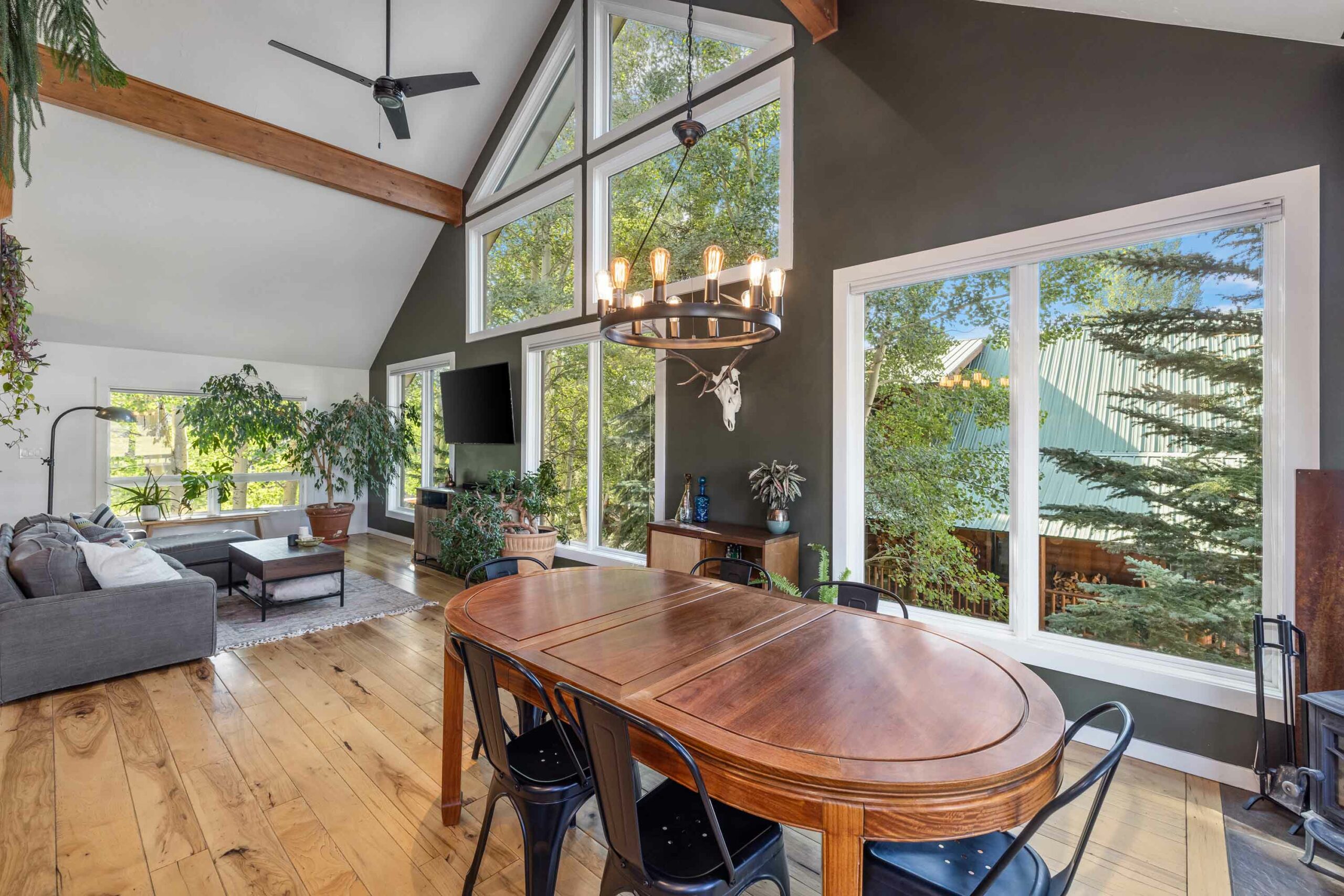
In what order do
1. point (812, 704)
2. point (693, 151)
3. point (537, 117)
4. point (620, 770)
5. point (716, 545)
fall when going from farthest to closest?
1. point (537, 117)
2. point (693, 151)
3. point (716, 545)
4. point (812, 704)
5. point (620, 770)

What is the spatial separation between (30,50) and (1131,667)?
3.87 metres

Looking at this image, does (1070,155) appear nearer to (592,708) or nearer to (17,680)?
(592,708)

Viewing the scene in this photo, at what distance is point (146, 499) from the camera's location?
641 cm

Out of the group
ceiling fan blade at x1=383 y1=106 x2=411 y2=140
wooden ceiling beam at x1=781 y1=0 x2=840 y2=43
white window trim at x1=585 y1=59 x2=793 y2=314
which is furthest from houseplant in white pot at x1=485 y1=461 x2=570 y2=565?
wooden ceiling beam at x1=781 y1=0 x2=840 y2=43

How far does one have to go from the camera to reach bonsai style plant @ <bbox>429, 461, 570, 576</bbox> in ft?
15.9

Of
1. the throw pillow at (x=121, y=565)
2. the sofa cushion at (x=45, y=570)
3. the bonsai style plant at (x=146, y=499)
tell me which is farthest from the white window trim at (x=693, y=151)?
the bonsai style plant at (x=146, y=499)

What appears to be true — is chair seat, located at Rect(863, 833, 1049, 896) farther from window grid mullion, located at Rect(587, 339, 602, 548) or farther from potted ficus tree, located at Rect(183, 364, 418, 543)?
potted ficus tree, located at Rect(183, 364, 418, 543)

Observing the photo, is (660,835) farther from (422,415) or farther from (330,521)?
(330,521)

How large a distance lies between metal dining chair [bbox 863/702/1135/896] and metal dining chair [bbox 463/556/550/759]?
1.26 meters

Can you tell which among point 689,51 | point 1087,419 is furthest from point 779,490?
point 689,51

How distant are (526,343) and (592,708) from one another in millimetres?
4858

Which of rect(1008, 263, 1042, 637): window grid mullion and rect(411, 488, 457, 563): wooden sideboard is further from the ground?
rect(1008, 263, 1042, 637): window grid mullion

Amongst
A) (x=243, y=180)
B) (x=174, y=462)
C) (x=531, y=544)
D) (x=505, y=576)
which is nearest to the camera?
(x=505, y=576)

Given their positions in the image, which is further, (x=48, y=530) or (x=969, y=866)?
(x=48, y=530)
